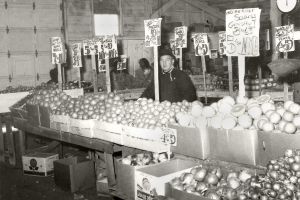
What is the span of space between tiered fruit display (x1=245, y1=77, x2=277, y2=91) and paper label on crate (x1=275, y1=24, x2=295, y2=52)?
8.38ft

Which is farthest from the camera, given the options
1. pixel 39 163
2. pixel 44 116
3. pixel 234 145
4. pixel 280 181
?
pixel 39 163

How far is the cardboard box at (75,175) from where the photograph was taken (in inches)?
245

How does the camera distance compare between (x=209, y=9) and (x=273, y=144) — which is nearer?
(x=273, y=144)

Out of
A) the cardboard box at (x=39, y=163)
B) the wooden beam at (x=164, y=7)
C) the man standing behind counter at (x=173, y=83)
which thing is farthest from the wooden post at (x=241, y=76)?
the wooden beam at (x=164, y=7)

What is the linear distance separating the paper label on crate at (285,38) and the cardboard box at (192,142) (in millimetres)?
3036

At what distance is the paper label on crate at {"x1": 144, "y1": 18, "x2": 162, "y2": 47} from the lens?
17.8 feet

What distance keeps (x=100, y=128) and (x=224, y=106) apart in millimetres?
2079

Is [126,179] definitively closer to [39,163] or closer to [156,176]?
[156,176]

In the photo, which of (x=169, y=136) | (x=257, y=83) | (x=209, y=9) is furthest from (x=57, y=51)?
(x=209, y=9)

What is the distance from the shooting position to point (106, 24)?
1480cm

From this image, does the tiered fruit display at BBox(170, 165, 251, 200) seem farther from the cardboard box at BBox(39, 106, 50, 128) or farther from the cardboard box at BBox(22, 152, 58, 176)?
the cardboard box at BBox(22, 152, 58, 176)

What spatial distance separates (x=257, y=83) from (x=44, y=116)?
194 inches

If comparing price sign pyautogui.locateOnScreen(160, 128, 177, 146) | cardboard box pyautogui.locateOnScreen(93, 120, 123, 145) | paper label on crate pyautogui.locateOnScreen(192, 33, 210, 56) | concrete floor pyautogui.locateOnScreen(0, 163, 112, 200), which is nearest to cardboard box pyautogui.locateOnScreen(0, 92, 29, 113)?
concrete floor pyautogui.locateOnScreen(0, 163, 112, 200)

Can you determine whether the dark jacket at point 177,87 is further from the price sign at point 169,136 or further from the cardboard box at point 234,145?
the cardboard box at point 234,145
